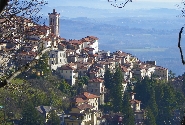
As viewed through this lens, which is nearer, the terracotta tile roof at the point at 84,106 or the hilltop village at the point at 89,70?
the hilltop village at the point at 89,70

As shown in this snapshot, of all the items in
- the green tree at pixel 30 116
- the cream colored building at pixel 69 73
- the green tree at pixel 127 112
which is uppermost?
the cream colored building at pixel 69 73

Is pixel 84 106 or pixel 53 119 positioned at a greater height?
pixel 53 119

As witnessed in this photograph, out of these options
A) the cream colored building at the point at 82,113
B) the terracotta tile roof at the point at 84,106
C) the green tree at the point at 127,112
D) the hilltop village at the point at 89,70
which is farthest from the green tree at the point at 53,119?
the green tree at the point at 127,112

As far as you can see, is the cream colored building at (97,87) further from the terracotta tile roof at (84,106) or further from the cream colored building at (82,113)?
the terracotta tile roof at (84,106)

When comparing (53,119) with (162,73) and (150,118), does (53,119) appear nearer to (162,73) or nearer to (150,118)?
(150,118)

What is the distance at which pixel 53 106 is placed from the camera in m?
43.4

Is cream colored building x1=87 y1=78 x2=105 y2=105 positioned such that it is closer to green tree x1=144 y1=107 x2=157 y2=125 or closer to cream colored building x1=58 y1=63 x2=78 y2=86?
cream colored building x1=58 y1=63 x2=78 y2=86

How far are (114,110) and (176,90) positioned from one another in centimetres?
976

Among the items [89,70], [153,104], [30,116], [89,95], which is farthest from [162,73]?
[30,116]

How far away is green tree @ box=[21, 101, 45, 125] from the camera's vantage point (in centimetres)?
3703

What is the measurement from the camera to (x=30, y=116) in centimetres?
3731

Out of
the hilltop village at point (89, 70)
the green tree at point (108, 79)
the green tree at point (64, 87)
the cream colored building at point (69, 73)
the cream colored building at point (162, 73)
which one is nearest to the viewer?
the hilltop village at point (89, 70)

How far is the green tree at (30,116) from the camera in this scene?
37.0 meters

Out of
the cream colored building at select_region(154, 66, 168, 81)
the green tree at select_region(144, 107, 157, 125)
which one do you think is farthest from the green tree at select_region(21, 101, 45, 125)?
the cream colored building at select_region(154, 66, 168, 81)
